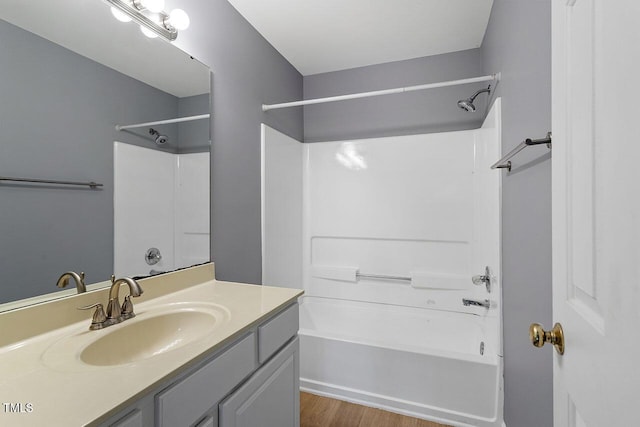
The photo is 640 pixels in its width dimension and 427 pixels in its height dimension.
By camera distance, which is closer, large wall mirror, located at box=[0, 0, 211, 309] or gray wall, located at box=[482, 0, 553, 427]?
large wall mirror, located at box=[0, 0, 211, 309]

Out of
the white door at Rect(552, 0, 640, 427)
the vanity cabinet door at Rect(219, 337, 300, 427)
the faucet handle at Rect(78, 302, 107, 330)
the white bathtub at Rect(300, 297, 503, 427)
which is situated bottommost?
the white bathtub at Rect(300, 297, 503, 427)

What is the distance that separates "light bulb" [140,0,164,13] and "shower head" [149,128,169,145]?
1.63ft

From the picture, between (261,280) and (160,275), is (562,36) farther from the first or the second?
(261,280)

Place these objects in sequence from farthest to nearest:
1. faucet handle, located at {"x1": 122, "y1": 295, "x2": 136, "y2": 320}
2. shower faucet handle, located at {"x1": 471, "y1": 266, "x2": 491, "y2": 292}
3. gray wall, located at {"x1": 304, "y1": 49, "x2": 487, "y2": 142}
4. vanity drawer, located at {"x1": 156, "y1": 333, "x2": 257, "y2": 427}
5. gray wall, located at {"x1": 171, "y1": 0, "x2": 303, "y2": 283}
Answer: gray wall, located at {"x1": 304, "y1": 49, "x2": 487, "y2": 142} → shower faucet handle, located at {"x1": 471, "y1": 266, "x2": 491, "y2": 292} → gray wall, located at {"x1": 171, "y1": 0, "x2": 303, "y2": 283} → faucet handle, located at {"x1": 122, "y1": 295, "x2": 136, "y2": 320} → vanity drawer, located at {"x1": 156, "y1": 333, "x2": 257, "y2": 427}

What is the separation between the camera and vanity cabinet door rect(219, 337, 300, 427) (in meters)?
0.92

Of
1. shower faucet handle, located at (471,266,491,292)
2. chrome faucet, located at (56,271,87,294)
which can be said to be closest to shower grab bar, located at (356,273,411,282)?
shower faucet handle, located at (471,266,491,292)

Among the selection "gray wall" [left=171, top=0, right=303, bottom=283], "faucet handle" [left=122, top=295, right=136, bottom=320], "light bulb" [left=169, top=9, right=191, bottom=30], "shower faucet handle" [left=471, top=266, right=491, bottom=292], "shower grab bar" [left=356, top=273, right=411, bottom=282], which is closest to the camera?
"faucet handle" [left=122, top=295, right=136, bottom=320]

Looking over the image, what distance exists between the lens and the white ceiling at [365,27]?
5.67 ft

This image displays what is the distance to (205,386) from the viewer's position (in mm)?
808

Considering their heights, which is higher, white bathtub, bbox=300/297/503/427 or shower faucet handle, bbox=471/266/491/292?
shower faucet handle, bbox=471/266/491/292

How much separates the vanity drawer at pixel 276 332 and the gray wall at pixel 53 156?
2.17ft

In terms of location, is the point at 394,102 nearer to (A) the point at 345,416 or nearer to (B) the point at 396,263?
(B) the point at 396,263

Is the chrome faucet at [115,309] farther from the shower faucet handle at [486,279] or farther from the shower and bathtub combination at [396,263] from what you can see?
the shower faucet handle at [486,279]

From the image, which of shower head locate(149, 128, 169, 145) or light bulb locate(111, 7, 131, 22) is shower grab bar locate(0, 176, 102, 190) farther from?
light bulb locate(111, 7, 131, 22)
